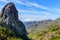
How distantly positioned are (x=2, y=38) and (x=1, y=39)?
1.45 ft

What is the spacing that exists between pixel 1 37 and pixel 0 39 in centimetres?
91

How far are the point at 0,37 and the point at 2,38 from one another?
0.41 metres

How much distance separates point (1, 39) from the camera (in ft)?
110

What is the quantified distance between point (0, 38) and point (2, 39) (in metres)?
0.54

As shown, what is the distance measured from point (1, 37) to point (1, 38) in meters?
0.29

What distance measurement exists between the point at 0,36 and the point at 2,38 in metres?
0.52

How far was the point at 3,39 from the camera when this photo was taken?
111 feet

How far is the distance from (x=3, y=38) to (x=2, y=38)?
22 cm

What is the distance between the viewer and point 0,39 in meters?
33.2

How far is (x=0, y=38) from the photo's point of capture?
33.4 m

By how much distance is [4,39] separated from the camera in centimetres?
3406

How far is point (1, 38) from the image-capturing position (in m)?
33.8

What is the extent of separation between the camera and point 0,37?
33.8m

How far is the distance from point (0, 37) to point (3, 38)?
615 millimetres
